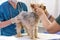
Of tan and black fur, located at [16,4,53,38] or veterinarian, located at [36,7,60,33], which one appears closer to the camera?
veterinarian, located at [36,7,60,33]

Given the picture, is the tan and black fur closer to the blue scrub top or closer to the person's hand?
the person's hand

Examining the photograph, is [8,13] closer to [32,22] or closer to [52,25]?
[32,22]

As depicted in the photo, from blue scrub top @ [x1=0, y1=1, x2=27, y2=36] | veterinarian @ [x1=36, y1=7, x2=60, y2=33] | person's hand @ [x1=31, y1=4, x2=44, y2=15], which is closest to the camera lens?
veterinarian @ [x1=36, y1=7, x2=60, y2=33]

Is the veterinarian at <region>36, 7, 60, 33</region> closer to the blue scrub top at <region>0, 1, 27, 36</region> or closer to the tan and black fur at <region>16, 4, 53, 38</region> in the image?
the tan and black fur at <region>16, 4, 53, 38</region>

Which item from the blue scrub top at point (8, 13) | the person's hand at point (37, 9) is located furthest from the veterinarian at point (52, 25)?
the blue scrub top at point (8, 13)

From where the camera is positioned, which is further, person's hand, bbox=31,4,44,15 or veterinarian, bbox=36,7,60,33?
person's hand, bbox=31,4,44,15

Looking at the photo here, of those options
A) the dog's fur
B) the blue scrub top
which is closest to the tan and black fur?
the dog's fur

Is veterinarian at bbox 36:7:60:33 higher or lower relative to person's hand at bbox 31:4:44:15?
lower

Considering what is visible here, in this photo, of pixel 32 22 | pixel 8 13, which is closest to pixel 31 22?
pixel 32 22

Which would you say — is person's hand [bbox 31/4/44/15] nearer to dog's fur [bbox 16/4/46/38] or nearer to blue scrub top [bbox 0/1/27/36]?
dog's fur [bbox 16/4/46/38]

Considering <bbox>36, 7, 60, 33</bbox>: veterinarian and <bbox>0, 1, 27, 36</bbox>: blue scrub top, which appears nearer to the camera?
<bbox>36, 7, 60, 33</bbox>: veterinarian

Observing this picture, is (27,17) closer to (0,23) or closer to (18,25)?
(18,25)

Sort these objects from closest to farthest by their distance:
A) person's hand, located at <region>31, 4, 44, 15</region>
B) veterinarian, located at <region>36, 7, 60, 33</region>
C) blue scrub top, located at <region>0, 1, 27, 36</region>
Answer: veterinarian, located at <region>36, 7, 60, 33</region>
person's hand, located at <region>31, 4, 44, 15</region>
blue scrub top, located at <region>0, 1, 27, 36</region>

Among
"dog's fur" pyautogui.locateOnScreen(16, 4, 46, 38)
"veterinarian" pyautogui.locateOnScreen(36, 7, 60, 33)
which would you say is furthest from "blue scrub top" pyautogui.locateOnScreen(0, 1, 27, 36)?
"veterinarian" pyautogui.locateOnScreen(36, 7, 60, 33)
